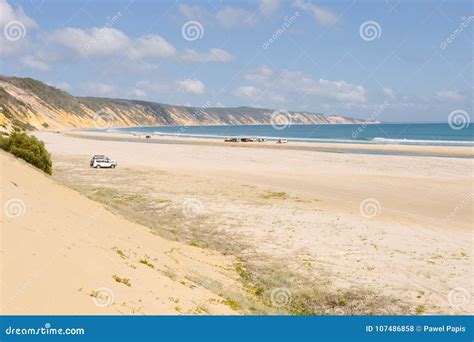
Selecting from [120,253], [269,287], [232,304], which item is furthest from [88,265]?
[269,287]

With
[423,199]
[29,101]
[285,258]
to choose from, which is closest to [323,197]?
[423,199]

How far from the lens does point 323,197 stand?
30828mm

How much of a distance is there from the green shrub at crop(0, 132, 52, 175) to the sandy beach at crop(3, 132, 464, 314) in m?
2.07

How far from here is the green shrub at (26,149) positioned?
26797 mm

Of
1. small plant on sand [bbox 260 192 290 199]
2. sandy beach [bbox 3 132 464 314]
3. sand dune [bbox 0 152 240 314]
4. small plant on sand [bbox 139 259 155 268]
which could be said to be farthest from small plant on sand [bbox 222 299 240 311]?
small plant on sand [bbox 260 192 290 199]

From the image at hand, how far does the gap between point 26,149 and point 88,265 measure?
19293 mm

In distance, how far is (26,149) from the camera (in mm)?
27562

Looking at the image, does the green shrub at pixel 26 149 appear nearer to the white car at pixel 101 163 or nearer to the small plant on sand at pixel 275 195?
the small plant on sand at pixel 275 195

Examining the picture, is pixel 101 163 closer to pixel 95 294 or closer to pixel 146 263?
pixel 146 263

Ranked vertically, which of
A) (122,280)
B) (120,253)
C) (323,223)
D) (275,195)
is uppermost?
(275,195)

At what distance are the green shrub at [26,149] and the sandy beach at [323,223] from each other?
2066 mm
